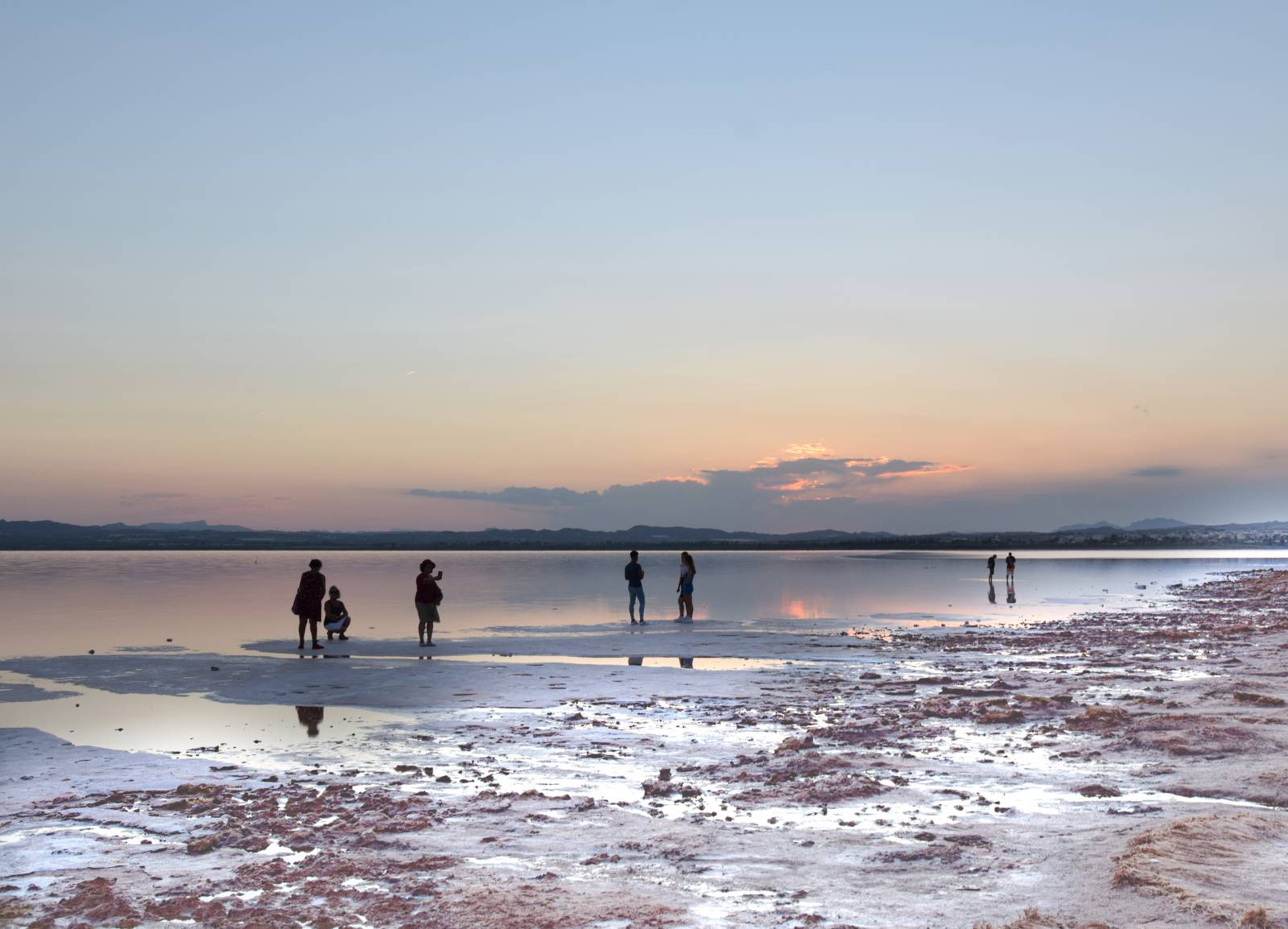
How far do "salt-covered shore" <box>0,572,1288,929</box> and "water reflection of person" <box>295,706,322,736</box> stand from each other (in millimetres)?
231

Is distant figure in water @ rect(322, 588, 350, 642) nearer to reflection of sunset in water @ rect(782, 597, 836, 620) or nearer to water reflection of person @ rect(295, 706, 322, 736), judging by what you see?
water reflection of person @ rect(295, 706, 322, 736)

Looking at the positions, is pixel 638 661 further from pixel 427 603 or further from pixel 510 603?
pixel 510 603

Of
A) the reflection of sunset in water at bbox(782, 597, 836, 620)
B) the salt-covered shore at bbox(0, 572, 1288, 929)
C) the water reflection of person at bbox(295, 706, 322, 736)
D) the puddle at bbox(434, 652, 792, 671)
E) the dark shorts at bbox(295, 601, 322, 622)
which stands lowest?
the reflection of sunset in water at bbox(782, 597, 836, 620)

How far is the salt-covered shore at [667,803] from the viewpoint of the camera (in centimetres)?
732

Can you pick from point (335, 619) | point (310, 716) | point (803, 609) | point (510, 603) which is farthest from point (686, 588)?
point (310, 716)

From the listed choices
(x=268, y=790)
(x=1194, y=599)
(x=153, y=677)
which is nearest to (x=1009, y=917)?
(x=268, y=790)

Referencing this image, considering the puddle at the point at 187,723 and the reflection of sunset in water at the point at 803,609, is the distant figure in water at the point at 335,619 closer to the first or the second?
the puddle at the point at 187,723

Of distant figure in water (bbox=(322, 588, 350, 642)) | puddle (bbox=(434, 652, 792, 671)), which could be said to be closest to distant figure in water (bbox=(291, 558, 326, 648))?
distant figure in water (bbox=(322, 588, 350, 642))

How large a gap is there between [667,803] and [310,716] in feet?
25.6

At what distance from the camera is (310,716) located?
52.0 ft

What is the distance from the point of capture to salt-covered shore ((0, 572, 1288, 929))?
7.32m

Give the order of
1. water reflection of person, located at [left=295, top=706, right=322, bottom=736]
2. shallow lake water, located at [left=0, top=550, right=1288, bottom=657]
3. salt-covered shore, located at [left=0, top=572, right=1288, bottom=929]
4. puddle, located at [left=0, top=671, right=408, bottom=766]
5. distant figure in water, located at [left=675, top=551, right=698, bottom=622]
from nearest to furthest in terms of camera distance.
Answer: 1. salt-covered shore, located at [left=0, top=572, right=1288, bottom=929]
2. puddle, located at [left=0, top=671, right=408, bottom=766]
3. water reflection of person, located at [left=295, top=706, right=322, bottom=736]
4. shallow lake water, located at [left=0, top=550, right=1288, bottom=657]
5. distant figure in water, located at [left=675, top=551, right=698, bottom=622]

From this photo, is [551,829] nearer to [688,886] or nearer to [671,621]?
[688,886]

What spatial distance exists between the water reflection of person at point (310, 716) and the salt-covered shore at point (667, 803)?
231 millimetres
